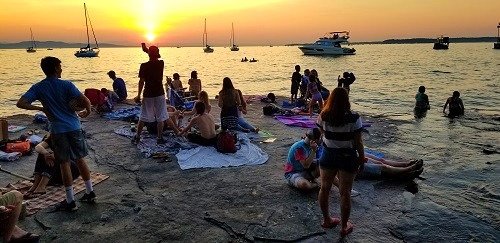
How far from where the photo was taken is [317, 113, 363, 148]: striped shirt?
439cm

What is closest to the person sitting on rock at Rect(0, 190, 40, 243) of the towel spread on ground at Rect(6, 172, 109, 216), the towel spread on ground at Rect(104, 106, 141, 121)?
the towel spread on ground at Rect(6, 172, 109, 216)

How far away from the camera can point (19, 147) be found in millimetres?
8555

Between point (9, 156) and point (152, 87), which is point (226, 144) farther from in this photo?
point (9, 156)

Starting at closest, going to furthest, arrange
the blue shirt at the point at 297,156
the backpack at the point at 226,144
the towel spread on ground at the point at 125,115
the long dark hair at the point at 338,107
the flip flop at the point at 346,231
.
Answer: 1. the long dark hair at the point at 338,107
2. the flip flop at the point at 346,231
3. the blue shirt at the point at 297,156
4. the backpack at the point at 226,144
5. the towel spread on ground at the point at 125,115

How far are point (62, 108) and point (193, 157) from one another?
3.51 meters

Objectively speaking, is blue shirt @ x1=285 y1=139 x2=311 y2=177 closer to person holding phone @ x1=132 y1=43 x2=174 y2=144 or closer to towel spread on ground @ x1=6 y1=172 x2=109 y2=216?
towel spread on ground @ x1=6 y1=172 x2=109 y2=216

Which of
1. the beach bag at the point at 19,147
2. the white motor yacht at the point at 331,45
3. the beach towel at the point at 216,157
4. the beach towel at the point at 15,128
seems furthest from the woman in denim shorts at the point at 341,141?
the white motor yacht at the point at 331,45

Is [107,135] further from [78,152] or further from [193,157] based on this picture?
[78,152]

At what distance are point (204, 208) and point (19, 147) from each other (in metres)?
5.49

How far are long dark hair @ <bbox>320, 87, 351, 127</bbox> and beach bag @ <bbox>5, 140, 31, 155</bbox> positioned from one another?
7.45m

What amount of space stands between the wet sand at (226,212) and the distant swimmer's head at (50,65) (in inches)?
80.1

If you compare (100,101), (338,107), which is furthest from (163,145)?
(100,101)

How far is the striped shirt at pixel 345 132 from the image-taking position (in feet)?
14.4

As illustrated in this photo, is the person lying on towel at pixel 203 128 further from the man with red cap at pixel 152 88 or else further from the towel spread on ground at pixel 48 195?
the towel spread on ground at pixel 48 195
